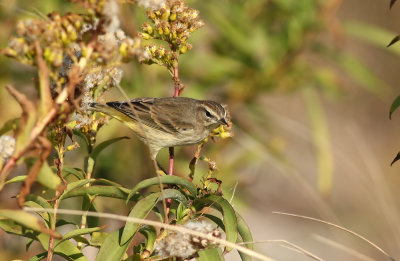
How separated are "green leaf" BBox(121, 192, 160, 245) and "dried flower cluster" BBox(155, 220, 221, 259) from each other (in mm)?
87

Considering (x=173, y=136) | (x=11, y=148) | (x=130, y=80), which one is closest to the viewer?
(x=11, y=148)

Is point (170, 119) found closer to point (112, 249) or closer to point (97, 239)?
point (97, 239)

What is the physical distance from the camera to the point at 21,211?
1.42 meters

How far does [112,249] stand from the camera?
1691mm

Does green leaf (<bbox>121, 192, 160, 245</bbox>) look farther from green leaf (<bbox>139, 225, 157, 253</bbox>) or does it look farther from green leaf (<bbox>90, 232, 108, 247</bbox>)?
green leaf (<bbox>90, 232, 108, 247</bbox>)

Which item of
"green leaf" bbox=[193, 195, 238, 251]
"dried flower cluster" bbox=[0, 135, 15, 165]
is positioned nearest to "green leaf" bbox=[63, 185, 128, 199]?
"green leaf" bbox=[193, 195, 238, 251]

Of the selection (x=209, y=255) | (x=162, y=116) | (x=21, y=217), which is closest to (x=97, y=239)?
(x=209, y=255)

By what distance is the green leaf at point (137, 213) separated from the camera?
5.36 feet

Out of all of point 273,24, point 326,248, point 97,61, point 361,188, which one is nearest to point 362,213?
point 361,188

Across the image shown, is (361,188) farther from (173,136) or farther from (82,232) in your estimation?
(82,232)

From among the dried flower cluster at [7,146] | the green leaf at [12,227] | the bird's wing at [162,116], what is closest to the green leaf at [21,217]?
the dried flower cluster at [7,146]

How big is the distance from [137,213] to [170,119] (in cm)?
213

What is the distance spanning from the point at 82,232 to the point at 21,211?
27 cm

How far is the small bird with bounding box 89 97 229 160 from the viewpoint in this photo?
3.50m
